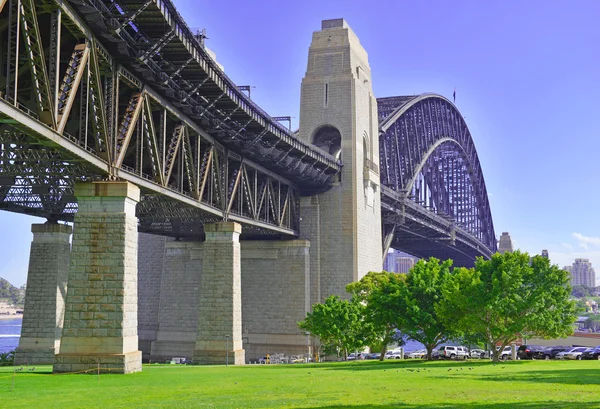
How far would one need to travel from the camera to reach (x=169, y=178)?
57156 millimetres

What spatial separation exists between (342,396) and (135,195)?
1940cm

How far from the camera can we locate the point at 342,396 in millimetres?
27859

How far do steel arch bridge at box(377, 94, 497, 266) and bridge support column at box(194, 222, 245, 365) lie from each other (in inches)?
1825

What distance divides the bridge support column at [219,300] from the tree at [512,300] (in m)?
18.4

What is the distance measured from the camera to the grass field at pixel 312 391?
2495 cm

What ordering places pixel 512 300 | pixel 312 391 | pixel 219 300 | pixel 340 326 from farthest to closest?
pixel 340 326 < pixel 219 300 < pixel 512 300 < pixel 312 391

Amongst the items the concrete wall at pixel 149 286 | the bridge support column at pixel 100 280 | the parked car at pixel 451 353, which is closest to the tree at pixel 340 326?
the parked car at pixel 451 353

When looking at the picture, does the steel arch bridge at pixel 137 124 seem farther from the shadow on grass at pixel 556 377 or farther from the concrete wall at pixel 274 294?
the shadow on grass at pixel 556 377

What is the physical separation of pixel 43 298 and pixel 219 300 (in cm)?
1471

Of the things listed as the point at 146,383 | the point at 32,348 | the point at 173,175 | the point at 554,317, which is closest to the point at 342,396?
the point at 146,383

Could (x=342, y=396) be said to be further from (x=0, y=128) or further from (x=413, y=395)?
(x=0, y=128)

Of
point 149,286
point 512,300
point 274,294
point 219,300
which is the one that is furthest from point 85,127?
point 149,286

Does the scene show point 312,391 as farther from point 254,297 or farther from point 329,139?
point 329,139

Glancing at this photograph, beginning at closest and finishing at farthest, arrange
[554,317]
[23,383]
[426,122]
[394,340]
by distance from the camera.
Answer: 1. [23,383]
2. [554,317]
3. [394,340]
4. [426,122]
